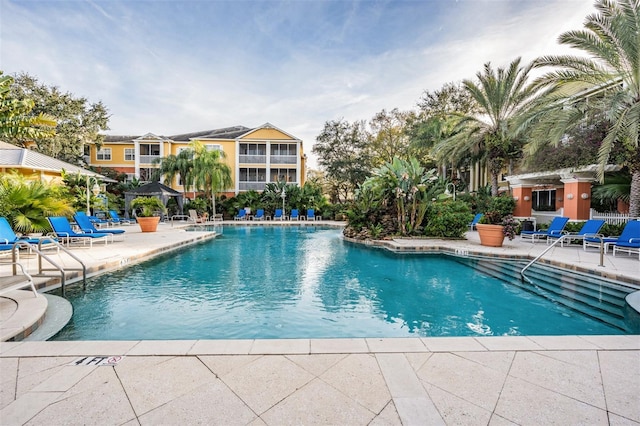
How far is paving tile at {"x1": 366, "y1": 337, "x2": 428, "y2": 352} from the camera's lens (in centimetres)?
318

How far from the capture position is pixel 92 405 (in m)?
2.28

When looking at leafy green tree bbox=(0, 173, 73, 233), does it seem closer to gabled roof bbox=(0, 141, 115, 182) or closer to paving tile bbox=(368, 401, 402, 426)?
gabled roof bbox=(0, 141, 115, 182)

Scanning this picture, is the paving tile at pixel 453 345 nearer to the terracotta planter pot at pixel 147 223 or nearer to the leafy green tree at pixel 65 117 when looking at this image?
the terracotta planter pot at pixel 147 223

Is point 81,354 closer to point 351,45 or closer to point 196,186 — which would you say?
point 351,45

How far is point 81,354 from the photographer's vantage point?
3049 millimetres

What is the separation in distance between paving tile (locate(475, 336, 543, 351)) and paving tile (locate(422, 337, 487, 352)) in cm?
9

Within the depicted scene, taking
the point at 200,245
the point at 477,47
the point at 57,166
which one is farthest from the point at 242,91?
the point at 477,47

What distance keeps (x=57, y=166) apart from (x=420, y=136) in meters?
25.1

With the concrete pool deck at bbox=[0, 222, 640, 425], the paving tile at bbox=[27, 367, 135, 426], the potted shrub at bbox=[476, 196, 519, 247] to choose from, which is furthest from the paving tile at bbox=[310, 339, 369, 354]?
the potted shrub at bbox=[476, 196, 519, 247]

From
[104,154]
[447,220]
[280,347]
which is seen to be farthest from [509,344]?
[104,154]

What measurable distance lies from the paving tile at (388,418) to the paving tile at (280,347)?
106 centimetres


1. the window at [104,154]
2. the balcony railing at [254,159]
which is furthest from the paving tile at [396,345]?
the window at [104,154]

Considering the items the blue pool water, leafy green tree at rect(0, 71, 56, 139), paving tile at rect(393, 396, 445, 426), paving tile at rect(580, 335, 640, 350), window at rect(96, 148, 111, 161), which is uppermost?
window at rect(96, 148, 111, 161)

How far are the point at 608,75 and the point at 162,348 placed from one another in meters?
14.5
